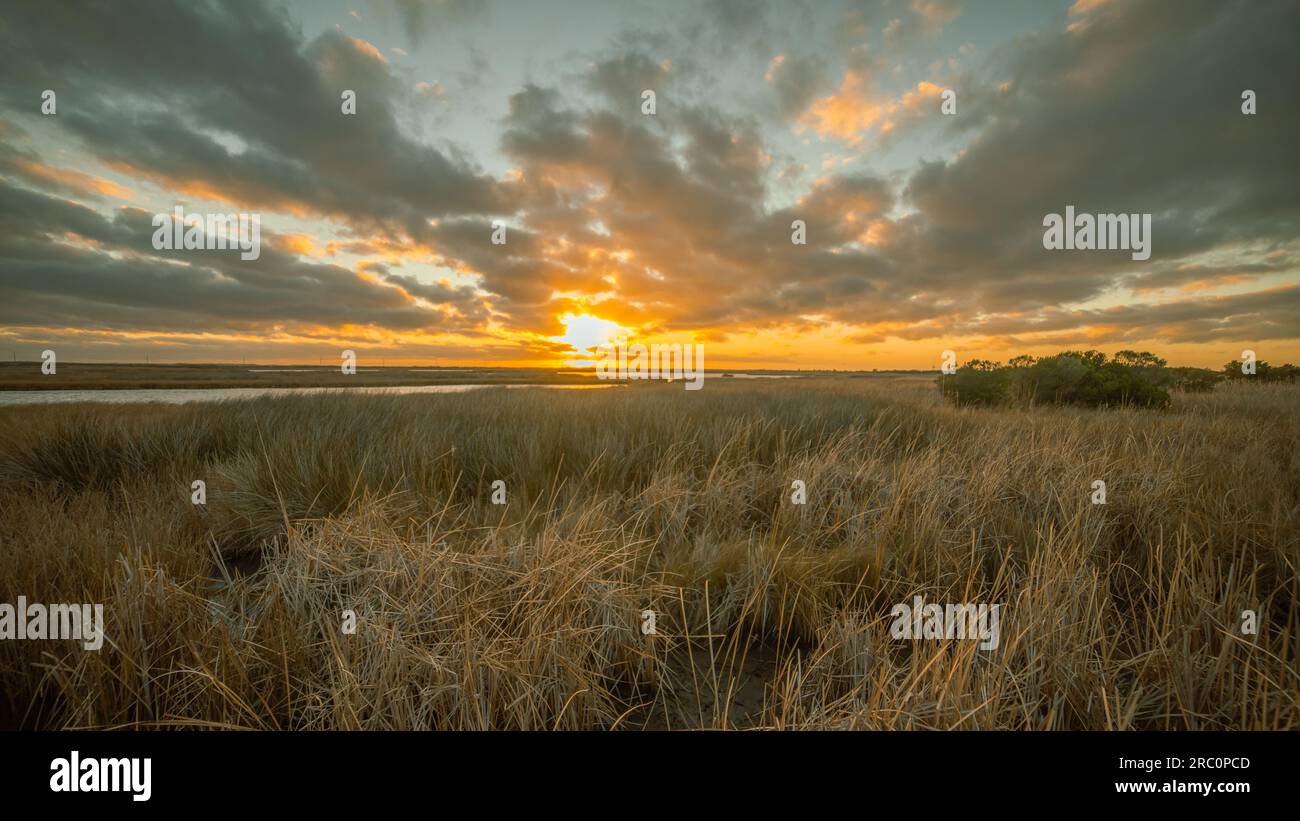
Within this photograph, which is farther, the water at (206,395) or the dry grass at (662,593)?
the water at (206,395)

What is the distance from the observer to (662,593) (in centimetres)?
263

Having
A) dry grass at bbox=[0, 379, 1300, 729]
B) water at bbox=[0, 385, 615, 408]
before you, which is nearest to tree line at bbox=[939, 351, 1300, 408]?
dry grass at bbox=[0, 379, 1300, 729]

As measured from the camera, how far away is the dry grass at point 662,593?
1.80 metres

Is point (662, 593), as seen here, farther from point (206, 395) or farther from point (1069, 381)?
point (206, 395)

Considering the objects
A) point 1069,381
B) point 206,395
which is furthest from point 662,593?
point 206,395

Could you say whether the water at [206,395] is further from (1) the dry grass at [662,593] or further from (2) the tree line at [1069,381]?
(2) the tree line at [1069,381]

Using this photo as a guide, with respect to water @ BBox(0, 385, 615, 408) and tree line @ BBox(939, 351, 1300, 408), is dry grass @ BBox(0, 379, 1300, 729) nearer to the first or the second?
water @ BBox(0, 385, 615, 408)

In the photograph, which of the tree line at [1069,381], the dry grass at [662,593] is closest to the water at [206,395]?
the dry grass at [662,593]

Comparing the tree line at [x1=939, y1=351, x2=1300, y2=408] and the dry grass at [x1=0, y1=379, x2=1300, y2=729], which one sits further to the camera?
the tree line at [x1=939, y1=351, x2=1300, y2=408]

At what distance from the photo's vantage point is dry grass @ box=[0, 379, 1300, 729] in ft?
5.90

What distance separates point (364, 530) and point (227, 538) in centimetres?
175
